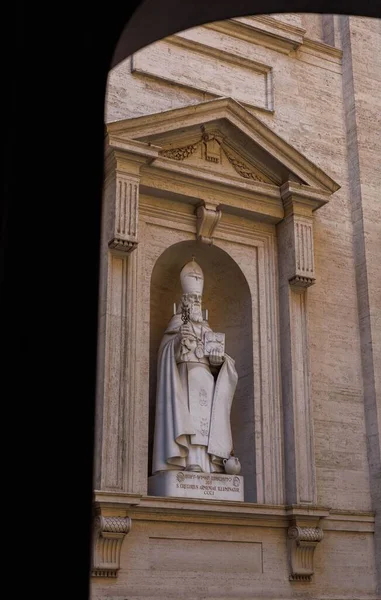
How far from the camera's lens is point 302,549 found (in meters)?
9.66

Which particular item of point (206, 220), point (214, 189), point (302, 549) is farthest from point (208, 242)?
point (302, 549)

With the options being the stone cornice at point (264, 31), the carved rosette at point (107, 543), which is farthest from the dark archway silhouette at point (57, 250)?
the stone cornice at point (264, 31)

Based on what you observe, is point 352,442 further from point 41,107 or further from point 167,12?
point 41,107

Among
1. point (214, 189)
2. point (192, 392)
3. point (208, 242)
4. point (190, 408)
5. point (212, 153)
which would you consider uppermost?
point (212, 153)

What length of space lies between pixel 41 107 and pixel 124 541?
705 centimetres

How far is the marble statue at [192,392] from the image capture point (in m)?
9.62

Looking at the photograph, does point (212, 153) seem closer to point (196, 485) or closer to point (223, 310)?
point (223, 310)

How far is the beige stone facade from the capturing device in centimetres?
924

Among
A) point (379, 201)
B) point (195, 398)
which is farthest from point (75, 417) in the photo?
point (379, 201)

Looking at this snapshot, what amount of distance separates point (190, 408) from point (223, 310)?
1.77 m

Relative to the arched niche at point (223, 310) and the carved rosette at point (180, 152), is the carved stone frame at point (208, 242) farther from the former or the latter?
the arched niche at point (223, 310)

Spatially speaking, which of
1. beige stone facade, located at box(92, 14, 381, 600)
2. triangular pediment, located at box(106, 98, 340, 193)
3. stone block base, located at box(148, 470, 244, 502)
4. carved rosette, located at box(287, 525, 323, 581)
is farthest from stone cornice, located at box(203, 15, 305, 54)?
carved rosette, located at box(287, 525, 323, 581)

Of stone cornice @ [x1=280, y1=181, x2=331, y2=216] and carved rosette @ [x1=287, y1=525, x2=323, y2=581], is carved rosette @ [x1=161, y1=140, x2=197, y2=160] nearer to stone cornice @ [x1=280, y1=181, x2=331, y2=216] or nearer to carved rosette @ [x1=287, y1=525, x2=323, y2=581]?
stone cornice @ [x1=280, y1=181, x2=331, y2=216]

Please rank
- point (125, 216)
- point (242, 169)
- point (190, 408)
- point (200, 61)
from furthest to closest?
1. point (200, 61)
2. point (242, 169)
3. point (190, 408)
4. point (125, 216)
